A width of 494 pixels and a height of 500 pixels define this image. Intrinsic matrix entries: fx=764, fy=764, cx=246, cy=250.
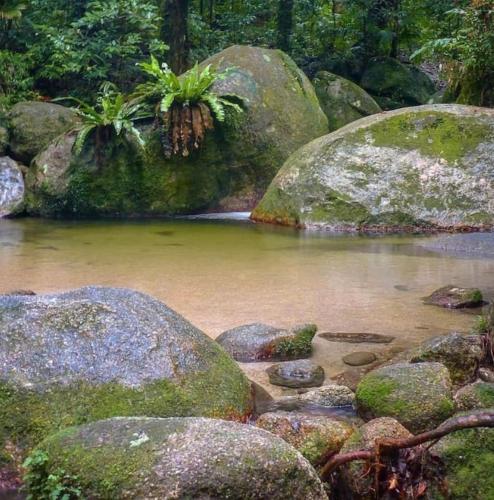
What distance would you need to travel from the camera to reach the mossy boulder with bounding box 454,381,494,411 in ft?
10.7

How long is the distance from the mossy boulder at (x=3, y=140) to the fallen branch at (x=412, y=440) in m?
11.6

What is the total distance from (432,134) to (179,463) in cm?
885

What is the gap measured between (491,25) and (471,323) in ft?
26.6

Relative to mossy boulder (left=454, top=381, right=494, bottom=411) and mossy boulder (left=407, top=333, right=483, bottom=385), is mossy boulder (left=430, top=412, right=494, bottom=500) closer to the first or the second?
mossy boulder (left=454, top=381, right=494, bottom=411)

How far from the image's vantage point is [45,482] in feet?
8.28

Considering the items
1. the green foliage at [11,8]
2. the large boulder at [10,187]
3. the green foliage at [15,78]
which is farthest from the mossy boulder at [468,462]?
the green foliage at [11,8]

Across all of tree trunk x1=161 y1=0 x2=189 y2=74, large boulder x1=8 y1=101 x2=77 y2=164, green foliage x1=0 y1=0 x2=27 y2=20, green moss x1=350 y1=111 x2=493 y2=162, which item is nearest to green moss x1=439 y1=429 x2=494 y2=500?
green moss x1=350 y1=111 x2=493 y2=162

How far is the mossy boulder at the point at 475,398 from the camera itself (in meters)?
3.26

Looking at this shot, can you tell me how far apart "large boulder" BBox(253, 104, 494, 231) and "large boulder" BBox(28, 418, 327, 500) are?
7.72 m

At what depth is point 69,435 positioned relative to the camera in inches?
102

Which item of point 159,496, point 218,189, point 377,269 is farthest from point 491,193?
point 159,496

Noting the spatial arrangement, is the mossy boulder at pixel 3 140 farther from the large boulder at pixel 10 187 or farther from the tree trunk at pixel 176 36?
the tree trunk at pixel 176 36

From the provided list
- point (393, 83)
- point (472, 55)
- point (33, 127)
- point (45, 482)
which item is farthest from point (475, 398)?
point (393, 83)

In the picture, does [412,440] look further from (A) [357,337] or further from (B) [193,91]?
(B) [193,91]
